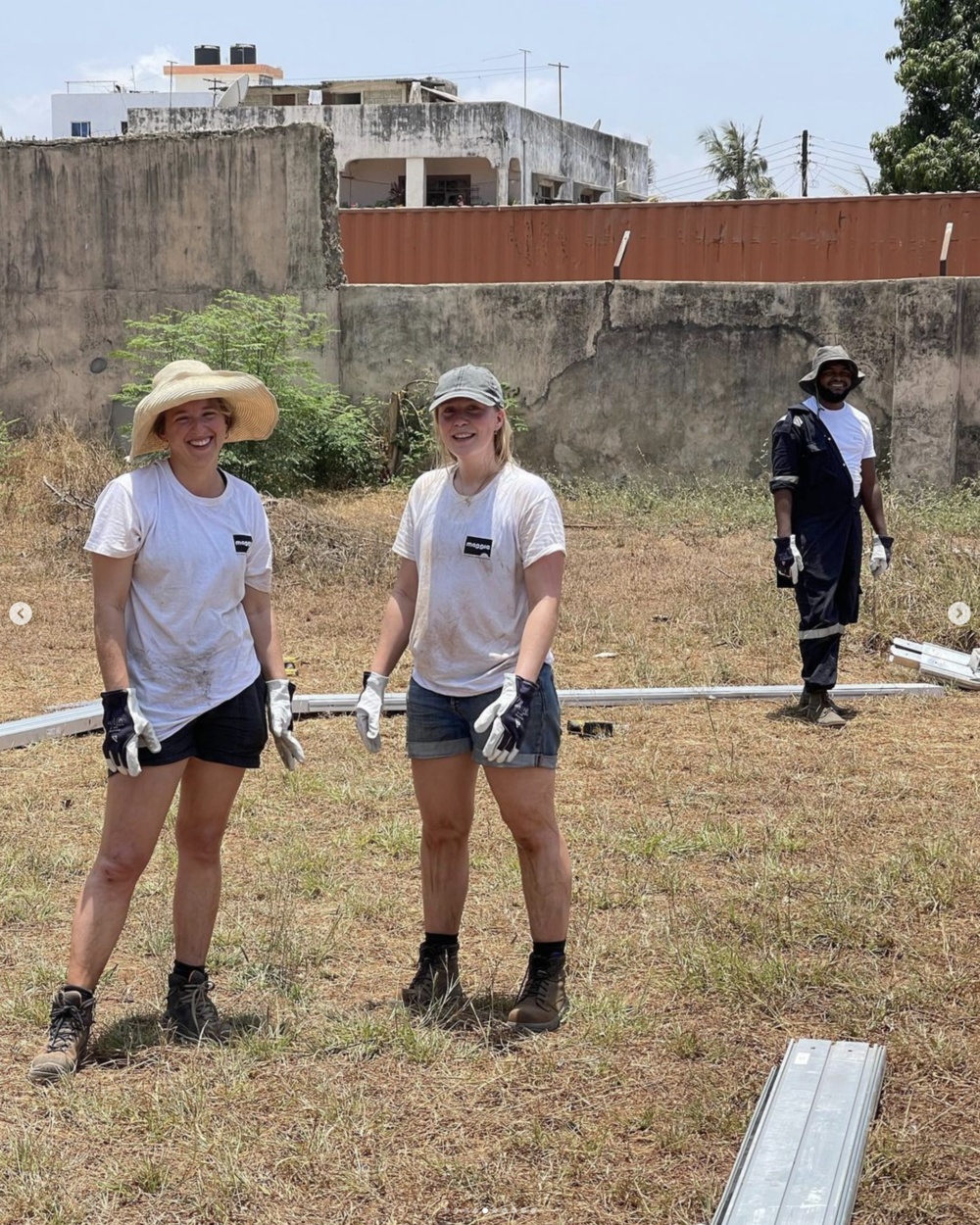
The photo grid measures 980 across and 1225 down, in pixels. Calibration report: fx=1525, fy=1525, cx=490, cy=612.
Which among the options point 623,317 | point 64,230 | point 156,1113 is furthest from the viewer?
point 64,230

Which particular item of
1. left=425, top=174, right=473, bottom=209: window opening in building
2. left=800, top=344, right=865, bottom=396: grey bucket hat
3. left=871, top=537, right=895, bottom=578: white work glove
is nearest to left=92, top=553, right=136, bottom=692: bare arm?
left=800, top=344, right=865, bottom=396: grey bucket hat

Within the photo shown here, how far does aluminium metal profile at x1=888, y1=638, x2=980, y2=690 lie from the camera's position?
9.16m

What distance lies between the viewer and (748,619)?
1051 cm

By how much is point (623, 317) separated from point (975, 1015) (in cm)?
1227

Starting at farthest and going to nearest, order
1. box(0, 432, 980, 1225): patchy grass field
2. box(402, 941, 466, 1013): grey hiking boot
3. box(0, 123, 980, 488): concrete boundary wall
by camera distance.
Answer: box(0, 123, 980, 488): concrete boundary wall < box(402, 941, 466, 1013): grey hiking boot < box(0, 432, 980, 1225): patchy grass field

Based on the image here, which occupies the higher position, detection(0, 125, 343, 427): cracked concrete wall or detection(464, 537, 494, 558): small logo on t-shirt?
detection(0, 125, 343, 427): cracked concrete wall

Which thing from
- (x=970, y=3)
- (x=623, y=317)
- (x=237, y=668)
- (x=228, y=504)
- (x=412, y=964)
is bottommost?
(x=412, y=964)

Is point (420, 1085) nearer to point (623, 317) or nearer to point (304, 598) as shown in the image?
point (304, 598)

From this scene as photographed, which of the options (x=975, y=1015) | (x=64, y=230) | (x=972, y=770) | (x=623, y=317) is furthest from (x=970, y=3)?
(x=975, y=1015)

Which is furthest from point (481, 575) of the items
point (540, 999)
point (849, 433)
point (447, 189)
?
point (447, 189)

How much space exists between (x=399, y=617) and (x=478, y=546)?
16.7 inches

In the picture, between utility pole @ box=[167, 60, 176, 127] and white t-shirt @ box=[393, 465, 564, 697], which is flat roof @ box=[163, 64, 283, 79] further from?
white t-shirt @ box=[393, 465, 564, 697]

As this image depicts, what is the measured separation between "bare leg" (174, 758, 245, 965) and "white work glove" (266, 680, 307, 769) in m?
0.16

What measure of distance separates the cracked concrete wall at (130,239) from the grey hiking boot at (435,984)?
41.9 feet
